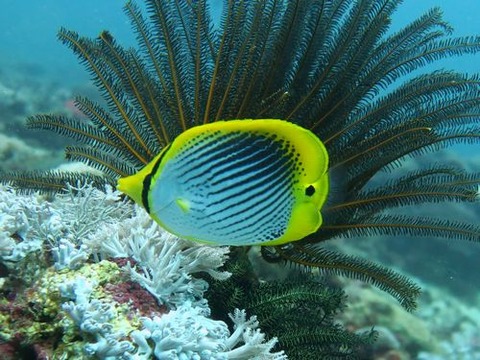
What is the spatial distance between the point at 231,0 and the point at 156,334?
10.5 feet

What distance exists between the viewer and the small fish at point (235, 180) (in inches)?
62.4

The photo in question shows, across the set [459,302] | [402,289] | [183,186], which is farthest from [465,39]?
[183,186]

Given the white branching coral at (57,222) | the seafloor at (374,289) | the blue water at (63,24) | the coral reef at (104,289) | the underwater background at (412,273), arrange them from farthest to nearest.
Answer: the blue water at (63,24), the underwater background at (412,273), the white branching coral at (57,222), the seafloor at (374,289), the coral reef at (104,289)

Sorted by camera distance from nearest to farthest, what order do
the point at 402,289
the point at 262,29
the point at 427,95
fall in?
1. the point at 402,289
2. the point at 262,29
3. the point at 427,95

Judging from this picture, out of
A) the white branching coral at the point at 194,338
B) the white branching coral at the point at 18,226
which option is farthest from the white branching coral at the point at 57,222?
the white branching coral at the point at 194,338

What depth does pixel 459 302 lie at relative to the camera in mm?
7895

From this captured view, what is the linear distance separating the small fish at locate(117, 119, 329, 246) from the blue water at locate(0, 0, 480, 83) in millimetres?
10296

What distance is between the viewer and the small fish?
5.20 feet

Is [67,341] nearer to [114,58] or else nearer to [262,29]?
[114,58]

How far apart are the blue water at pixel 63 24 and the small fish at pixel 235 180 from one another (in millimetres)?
10296

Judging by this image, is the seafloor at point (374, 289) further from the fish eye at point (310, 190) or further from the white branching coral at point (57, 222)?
the fish eye at point (310, 190)

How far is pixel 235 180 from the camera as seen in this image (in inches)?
63.3

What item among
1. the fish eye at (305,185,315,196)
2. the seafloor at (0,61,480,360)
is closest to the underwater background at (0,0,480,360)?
the seafloor at (0,61,480,360)

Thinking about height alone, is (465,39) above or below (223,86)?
above
